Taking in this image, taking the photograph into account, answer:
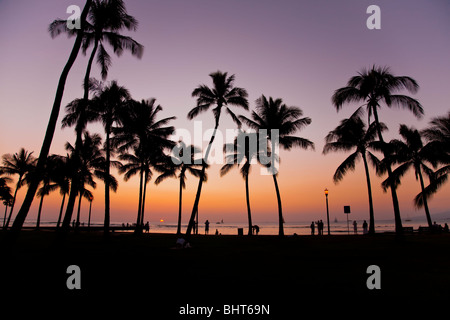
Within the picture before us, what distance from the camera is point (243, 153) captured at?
32.3 metres

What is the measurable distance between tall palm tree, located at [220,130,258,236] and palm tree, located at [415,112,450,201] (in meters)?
15.8

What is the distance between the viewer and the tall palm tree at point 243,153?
31273mm

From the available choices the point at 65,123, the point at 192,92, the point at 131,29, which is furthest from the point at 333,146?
the point at 65,123

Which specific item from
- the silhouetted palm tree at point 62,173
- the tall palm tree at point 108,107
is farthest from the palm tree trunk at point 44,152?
the silhouetted palm tree at point 62,173

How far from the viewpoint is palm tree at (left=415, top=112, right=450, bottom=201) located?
2105 centimetres

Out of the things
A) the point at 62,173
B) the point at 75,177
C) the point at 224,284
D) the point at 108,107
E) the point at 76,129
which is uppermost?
the point at 108,107

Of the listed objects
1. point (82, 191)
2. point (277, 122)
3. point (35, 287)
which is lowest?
point (35, 287)

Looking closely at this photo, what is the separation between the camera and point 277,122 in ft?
92.0

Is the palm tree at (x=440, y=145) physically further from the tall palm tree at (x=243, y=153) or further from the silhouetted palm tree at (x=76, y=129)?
the silhouetted palm tree at (x=76, y=129)

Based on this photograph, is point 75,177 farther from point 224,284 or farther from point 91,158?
point 91,158

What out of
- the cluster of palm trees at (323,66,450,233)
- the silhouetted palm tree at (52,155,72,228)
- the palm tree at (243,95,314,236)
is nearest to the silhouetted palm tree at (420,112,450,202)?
the cluster of palm trees at (323,66,450,233)

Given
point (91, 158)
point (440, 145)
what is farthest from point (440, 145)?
point (91, 158)

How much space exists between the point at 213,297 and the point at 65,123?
18.6 m
